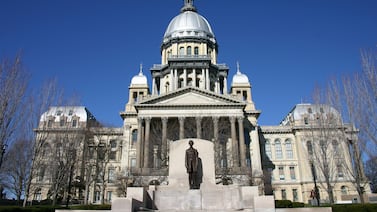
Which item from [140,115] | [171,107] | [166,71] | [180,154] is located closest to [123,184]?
[140,115]

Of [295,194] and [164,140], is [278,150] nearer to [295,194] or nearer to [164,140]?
[295,194]

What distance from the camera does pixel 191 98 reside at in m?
47.0

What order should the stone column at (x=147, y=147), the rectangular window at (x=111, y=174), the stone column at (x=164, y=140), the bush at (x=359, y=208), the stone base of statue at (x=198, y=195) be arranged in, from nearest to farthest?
the stone base of statue at (x=198, y=195) → the bush at (x=359, y=208) → the stone column at (x=164, y=140) → the stone column at (x=147, y=147) → the rectangular window at (x=111, y=174)

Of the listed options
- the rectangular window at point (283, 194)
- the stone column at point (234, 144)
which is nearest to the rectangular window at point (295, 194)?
the rectangular window at point (283, 194)

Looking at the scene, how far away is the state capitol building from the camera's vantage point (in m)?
34.2

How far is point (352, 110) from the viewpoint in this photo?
80.4 ft

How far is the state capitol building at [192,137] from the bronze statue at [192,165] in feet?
60.9

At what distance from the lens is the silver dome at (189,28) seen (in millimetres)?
68188

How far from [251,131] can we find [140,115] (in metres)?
19.9

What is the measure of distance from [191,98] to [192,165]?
113 ft

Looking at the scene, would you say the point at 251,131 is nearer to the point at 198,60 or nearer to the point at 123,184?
the point at 198,60

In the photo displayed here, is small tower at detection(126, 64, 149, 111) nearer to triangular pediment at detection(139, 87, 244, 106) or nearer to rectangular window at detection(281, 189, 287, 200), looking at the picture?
triangular pediment at detection(139, 87, 244, 106)

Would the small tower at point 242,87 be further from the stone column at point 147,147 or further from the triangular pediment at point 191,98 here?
the stone column at point 147,147

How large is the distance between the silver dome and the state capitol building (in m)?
0.24
